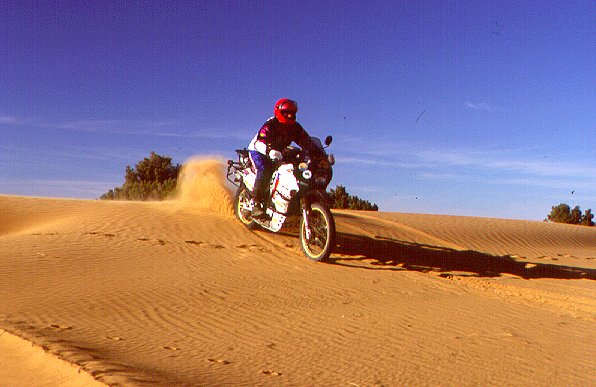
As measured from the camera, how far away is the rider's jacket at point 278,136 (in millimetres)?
10516

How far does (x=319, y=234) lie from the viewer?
973 centimetres

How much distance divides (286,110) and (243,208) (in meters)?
2.47

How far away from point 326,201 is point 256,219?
2061 mm

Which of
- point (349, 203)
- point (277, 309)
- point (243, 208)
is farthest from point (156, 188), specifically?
point (277, 309)

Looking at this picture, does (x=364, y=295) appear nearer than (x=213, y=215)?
Yes

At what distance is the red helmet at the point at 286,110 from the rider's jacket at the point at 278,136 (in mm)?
122

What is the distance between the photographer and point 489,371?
4168 mm

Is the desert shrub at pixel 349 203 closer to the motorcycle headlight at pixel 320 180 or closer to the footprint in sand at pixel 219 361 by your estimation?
the motorcycle headlight at pixel 320 180

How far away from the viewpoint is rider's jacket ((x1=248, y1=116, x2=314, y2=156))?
1052 cm

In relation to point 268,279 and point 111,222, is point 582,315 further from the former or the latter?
point 111,222

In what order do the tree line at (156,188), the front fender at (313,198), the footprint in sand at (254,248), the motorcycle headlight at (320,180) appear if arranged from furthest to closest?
1. the tree line at (156,188)
2. the footprint in sand at (254,248)
3. the motorcycle headlight at (320,180)
4. the front fender at (313,198)

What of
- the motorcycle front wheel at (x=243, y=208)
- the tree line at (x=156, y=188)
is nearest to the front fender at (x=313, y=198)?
the motorcycle front wheel at (x=243, y=208)

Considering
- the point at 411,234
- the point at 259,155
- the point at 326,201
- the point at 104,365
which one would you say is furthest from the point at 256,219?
the point at 104,365

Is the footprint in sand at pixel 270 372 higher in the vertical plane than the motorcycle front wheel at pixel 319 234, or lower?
lower
